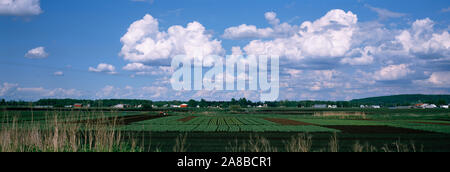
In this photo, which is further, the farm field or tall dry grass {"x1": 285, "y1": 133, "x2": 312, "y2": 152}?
the farm field

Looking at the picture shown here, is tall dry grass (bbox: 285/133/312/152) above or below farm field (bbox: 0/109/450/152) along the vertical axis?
above

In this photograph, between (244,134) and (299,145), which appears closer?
(299,145)

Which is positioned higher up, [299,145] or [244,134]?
[299,145]

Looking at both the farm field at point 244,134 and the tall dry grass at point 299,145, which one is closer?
the tall dry grass at point 299,145

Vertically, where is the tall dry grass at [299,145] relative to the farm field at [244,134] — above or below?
above
